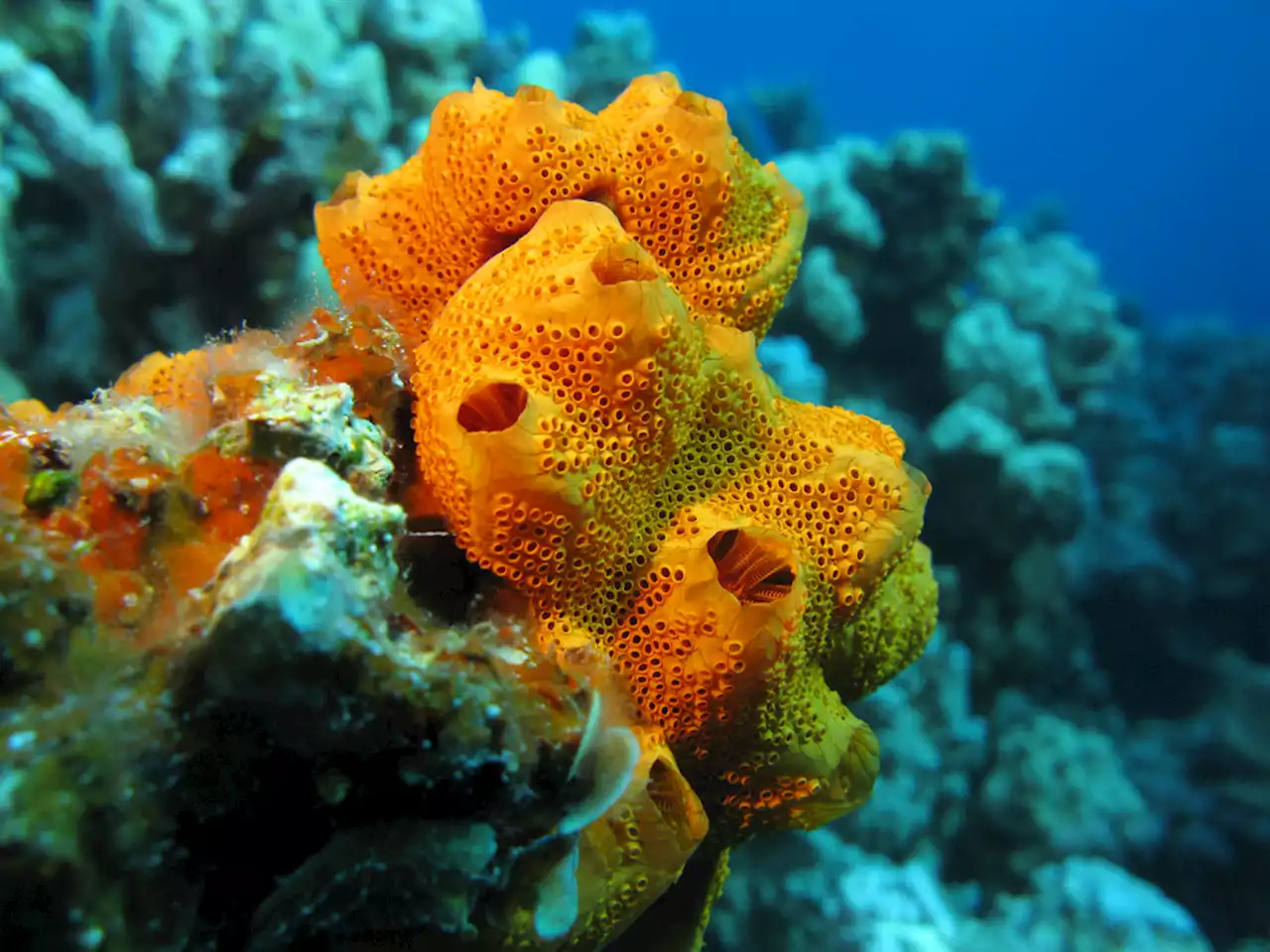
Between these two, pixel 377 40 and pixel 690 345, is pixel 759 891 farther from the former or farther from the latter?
pixel 377 40

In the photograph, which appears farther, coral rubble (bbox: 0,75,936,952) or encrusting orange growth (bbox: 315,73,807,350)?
encrusting orange growth (bbox: 315,73,807,350)

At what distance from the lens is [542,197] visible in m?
1.93

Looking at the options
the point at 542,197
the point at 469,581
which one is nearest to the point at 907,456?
the point at 542,197

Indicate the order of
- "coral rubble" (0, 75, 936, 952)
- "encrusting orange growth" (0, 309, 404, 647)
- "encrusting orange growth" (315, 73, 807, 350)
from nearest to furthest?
"coral rubble" (0, 75, 936, 952)
"encrusting orange growth" (0, 309, 404, 647)
"encrusting orange growth" (315, 73, 807, 350)

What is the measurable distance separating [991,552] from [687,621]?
4.87 meters

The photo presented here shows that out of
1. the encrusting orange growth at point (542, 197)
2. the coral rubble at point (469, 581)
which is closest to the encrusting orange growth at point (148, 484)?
the coral rubble at point (469, 581)

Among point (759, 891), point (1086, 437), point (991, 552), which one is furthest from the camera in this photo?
point (1086, 437)

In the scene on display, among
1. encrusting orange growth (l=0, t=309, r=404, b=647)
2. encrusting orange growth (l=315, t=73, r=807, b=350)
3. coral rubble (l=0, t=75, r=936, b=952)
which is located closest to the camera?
coral rubble (l=0, t=75, r=936, b=952)

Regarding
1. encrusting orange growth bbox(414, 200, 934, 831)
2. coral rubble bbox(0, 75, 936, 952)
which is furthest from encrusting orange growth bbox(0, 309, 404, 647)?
encrusting orange growth bbox(414, 200, 934, 831)

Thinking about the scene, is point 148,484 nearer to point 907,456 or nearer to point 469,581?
point 469,581

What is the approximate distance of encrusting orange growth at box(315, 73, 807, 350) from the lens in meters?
1.93

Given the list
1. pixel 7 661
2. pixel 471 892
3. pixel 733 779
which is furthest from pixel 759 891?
pixel 7 661

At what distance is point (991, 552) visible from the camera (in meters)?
5.86

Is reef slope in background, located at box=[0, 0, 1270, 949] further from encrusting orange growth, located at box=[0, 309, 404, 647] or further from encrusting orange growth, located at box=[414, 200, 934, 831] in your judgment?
encrusting orange growth, located at box=[414, 200, 934, 831]
